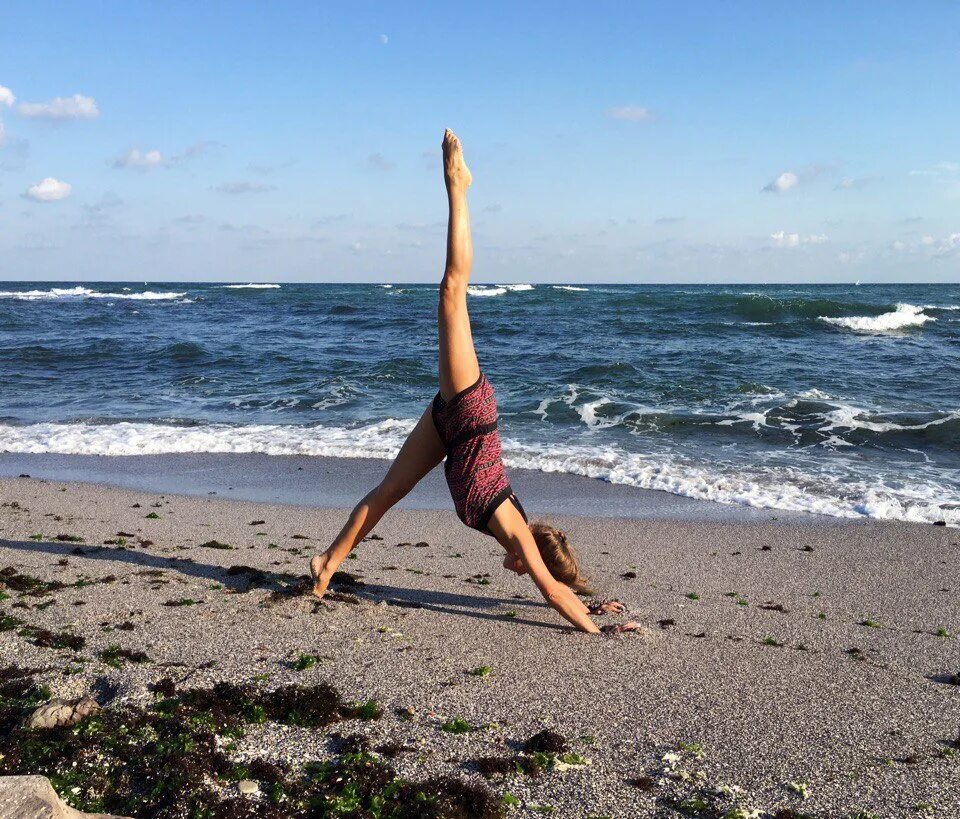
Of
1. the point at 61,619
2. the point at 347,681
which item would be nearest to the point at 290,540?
the point at 61,619

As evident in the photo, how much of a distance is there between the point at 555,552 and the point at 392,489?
3.52 ft

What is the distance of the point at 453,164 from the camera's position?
14.5ft

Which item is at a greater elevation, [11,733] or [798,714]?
[11,733]

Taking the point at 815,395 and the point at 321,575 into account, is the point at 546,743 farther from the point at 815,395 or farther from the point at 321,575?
the point at 815,395

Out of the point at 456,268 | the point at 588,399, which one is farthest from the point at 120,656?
the point at 588,399

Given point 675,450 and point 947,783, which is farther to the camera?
point 675,450

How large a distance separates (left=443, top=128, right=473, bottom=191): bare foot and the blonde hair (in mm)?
2057

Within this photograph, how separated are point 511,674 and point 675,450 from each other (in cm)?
732

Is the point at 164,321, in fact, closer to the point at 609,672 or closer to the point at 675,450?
the point at 675,450

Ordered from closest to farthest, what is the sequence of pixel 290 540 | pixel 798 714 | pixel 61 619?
pixel 798 714 → pixel 61 619 → pixel 290 540

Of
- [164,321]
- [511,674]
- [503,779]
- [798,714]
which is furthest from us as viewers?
[164,321]

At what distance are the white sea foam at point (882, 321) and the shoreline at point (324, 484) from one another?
80.6 ft

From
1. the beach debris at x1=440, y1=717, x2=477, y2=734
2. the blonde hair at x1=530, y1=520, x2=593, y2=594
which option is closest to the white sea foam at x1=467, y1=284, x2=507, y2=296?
the blonde hair at x1=530, y1=520, x2=593, y2=594

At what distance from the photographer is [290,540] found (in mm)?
6949
